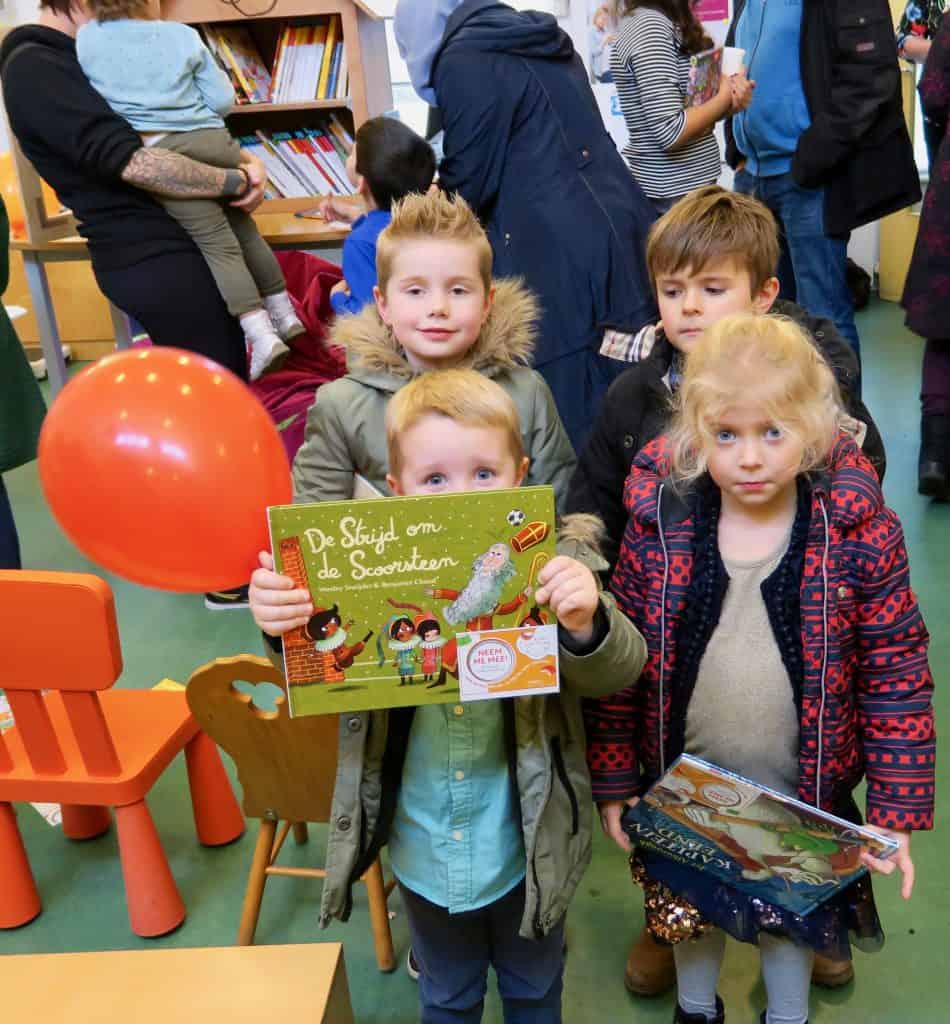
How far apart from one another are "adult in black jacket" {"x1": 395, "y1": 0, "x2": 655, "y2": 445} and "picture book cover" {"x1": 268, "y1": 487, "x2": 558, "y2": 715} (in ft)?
4.84

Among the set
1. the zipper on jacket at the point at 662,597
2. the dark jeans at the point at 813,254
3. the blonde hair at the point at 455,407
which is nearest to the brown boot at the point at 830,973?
the zipper on jacket at the point at 662,597

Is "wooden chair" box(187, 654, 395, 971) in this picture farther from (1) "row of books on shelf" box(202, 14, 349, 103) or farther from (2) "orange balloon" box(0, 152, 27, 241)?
(2) "orange balloon" box(0, 152, 27, 241)

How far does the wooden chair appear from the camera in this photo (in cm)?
176

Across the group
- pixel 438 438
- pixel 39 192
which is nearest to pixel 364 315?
pixel 438 438

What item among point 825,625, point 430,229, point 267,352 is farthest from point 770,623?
point 267,352

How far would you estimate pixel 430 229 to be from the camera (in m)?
1.65

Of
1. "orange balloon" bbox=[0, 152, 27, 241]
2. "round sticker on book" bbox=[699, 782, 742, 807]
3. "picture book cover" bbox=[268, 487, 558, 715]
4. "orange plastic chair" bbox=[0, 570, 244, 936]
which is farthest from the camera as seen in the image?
"orange balloon" bbox=[0, 152, 27, 241]

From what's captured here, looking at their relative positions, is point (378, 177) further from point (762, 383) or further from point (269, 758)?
point (762, 383)

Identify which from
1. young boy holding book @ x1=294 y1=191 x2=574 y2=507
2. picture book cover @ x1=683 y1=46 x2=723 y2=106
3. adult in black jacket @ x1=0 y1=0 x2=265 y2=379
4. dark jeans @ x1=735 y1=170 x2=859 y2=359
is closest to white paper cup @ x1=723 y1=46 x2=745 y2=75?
picture book cover @ x1=683 y1=46 x2=723 y2=106

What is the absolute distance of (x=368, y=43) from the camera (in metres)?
3.94

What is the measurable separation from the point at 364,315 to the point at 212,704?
2.24 ft

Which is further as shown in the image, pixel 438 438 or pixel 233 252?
pixel 233 252

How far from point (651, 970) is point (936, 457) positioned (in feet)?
7.72

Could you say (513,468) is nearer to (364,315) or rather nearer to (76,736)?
(364,315)
